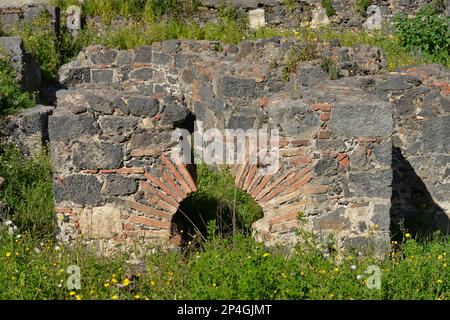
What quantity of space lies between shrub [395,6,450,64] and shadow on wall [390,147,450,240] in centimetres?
434

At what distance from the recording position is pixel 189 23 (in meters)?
14.7

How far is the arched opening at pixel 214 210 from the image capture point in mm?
6354

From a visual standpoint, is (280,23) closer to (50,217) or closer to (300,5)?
(300,5)

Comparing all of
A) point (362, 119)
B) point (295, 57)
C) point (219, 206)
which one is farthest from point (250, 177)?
point (295, 57)

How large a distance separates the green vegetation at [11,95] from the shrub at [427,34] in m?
6.46

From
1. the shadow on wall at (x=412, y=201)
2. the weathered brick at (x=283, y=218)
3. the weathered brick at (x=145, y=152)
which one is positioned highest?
the weathered brick at (x=145, y=152)

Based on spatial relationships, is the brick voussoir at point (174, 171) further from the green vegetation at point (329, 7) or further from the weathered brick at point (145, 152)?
the green vegetation at point (329, 7)

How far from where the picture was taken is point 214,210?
7312mm

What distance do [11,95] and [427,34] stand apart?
6.91 meters

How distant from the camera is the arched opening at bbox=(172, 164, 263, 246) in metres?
6.35

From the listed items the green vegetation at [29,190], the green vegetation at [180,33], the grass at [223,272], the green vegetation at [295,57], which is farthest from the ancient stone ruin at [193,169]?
the green vegetation at [180,33]

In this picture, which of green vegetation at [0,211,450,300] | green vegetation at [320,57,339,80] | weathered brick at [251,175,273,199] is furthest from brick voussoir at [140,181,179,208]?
green vegetation at [320,57,339,80]

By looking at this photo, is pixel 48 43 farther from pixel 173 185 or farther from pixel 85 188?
pixel 173 185

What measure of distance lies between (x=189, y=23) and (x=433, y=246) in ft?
32.5
